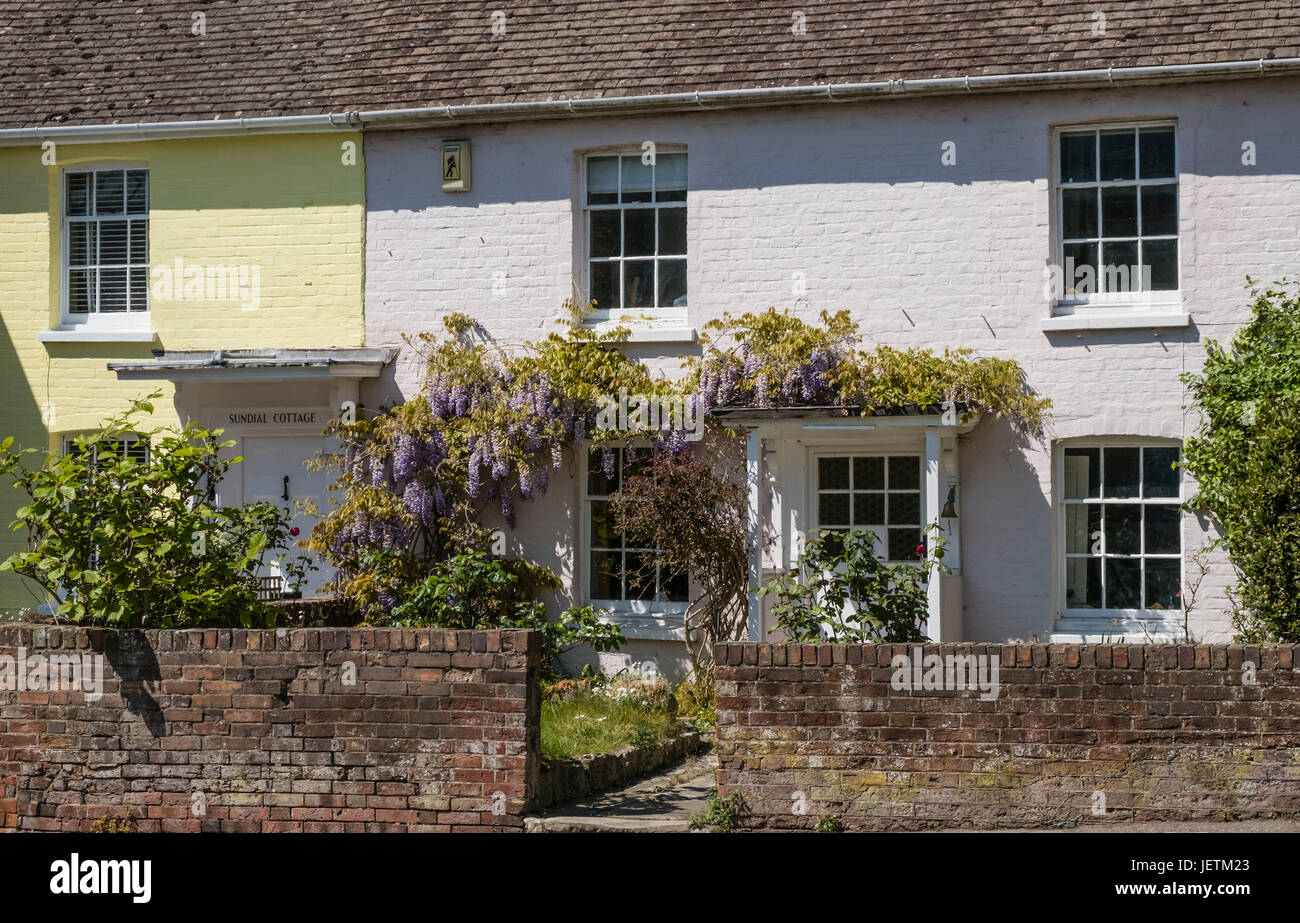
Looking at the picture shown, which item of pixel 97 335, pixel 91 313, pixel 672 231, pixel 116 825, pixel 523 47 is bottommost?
pixel 116 825

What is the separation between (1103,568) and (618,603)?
4.48 metres

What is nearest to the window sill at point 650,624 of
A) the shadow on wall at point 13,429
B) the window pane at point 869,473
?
the window pane at point 869,473

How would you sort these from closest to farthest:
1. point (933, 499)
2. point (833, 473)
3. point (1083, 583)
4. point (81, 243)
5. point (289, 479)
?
point (933, 499) < point (1083, 583) < point (833, 473) < point (289, 479) < point (81, 243)

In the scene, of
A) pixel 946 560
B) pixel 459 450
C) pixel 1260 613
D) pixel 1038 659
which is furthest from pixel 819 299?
pixel 1038 659

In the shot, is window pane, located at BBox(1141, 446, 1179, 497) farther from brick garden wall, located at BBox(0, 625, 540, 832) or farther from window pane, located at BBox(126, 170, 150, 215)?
window pane, located at BBox(126, 170, 150, 215)

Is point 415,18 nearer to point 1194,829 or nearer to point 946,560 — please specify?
point 946,560

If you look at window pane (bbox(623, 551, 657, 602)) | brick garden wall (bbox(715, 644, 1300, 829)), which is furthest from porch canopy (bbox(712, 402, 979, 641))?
brick garden wall (bbox(715, 644, 1300, 829))

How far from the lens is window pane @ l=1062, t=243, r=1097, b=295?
1388 cm

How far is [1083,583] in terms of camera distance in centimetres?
1384

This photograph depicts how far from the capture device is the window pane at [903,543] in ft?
46.6

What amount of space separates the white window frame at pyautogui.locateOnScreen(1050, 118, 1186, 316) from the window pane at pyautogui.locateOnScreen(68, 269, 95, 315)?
966 centimetres

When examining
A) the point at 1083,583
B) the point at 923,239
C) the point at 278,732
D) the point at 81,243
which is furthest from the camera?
the point at 81,243

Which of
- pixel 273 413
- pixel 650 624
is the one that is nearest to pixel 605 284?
pixel 650 624

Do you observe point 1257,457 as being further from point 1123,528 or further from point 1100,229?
point 1100,229
